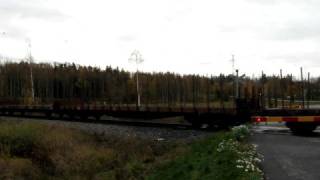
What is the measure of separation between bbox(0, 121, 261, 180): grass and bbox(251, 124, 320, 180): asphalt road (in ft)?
2.19

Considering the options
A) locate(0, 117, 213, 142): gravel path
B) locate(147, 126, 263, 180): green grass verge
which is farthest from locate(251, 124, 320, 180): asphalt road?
locate(0, 117, 213, 142): gravel path

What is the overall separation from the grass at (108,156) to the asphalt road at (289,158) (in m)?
0.67

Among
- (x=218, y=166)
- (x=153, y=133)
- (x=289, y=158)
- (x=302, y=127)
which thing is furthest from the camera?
(x=153, y=133)

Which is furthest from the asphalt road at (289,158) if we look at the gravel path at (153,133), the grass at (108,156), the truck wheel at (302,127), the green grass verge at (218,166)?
the gravel path at (153,133)

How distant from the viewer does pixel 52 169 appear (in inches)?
856

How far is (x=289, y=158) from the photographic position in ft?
45.1

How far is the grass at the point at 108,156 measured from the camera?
13.7 m

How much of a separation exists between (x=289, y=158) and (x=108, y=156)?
395 inches

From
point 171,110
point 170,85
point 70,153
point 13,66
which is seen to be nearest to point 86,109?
point 170,85

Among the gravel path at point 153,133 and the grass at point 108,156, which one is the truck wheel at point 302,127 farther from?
the gravel path at point 153,133

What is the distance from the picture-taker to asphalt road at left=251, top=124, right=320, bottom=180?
1114 cm

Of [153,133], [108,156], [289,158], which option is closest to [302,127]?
[153,133]

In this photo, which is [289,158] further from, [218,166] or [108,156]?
[108,156]

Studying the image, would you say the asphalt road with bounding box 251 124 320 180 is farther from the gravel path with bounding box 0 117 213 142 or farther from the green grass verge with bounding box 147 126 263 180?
the gravel path with bounding box 0 117 213 142
